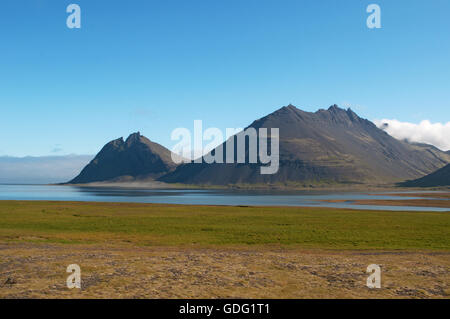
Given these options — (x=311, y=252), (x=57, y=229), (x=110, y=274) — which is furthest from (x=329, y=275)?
(x=57, y=229)

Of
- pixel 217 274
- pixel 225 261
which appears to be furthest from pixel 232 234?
pixel 217 274

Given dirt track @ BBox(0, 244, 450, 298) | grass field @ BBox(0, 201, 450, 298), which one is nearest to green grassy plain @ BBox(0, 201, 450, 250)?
grass field @ BBox(0, 201, 450, 298)

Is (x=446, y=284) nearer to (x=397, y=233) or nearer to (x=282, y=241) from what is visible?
(x=282, y=241)

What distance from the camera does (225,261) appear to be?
28172mm

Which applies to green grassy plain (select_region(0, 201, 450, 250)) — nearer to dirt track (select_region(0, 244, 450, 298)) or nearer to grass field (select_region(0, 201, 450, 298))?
grass field (select_region(0, 201, 450, 298))

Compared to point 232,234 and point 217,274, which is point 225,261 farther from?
point 232,234

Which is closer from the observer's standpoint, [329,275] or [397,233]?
[329,275]

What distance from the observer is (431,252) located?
112 ft

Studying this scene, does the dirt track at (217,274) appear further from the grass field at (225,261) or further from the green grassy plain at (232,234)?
the green grassy plain at (232,234)

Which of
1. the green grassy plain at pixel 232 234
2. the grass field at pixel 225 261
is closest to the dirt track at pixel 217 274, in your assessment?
the grass field at pixel 225 261

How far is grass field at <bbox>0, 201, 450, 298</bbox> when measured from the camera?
20.3 m

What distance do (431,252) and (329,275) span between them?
15533mm

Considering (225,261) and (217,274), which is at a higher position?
(217,274)

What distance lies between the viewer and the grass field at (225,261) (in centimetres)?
2034
